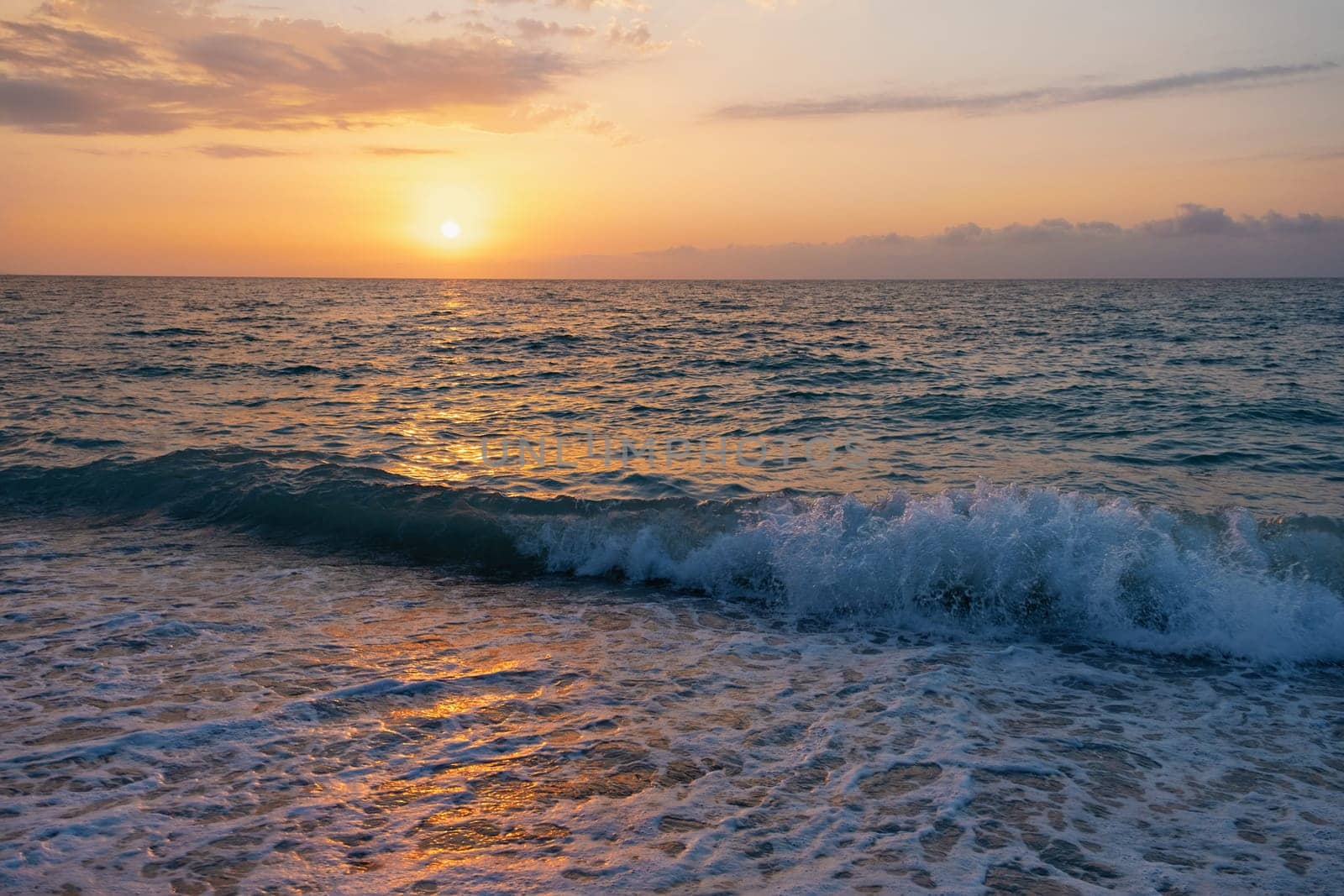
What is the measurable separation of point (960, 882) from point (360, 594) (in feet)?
19.1

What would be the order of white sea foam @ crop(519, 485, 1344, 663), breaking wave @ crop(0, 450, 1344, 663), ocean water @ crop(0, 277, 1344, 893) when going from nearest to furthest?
ocean water @ crop(0, 277, 1344, 893)
white sea foam @ crop(519, 485, 1344, 663)
breaking wave @ crop(0, 450, 1344, 663)

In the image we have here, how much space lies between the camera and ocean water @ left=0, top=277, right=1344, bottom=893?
4.14m

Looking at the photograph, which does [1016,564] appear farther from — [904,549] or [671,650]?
[671,650]

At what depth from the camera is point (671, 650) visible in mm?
6809

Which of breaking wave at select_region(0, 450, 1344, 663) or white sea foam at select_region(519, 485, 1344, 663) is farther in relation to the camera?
breaking wave at select_region(0, 450, 1344, 663)

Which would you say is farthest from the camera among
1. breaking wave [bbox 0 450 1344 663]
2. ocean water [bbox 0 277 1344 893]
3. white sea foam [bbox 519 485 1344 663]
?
breaking wave [bbox 0 450 1344 663]

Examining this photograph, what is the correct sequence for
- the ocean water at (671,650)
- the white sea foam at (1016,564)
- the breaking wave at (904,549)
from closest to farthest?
the ocean water at (671,650) → the white sea foam at (1016,564) → the breaking wave at (904,549)

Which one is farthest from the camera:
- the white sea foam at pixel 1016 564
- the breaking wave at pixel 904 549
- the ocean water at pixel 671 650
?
the breaking wave at pixel 904 549

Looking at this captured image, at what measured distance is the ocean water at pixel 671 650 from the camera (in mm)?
4145

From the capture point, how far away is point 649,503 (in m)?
9.99

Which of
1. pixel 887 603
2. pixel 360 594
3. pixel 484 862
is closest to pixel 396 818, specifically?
pixel 484 862

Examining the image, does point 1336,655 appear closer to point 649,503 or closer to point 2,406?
point 649,503

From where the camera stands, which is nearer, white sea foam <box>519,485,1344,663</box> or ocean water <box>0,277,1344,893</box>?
ocean water <box>0,277,1344,893</box>

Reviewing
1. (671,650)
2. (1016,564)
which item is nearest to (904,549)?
(1016,564)
